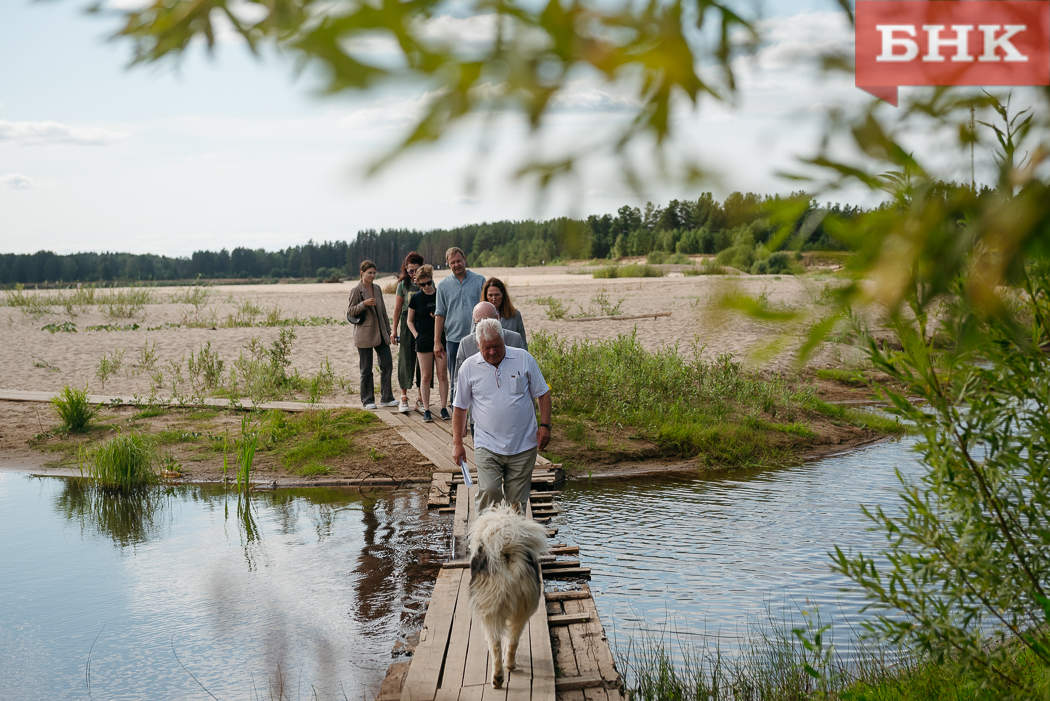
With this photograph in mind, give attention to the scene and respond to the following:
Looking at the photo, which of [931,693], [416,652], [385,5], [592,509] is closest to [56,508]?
[592,509]

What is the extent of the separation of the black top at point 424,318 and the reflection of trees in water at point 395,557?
2035 mm

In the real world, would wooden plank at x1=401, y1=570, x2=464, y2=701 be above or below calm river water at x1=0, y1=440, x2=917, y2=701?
above

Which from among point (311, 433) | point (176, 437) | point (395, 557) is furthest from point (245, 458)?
point (176, 437)

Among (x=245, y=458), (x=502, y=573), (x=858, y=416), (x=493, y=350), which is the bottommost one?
(x=858, y=416)

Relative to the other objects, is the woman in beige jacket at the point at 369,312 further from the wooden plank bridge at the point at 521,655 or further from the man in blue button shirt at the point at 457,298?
→ the wooden plank bridge at the point at 521,655

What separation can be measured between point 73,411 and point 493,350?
10781 millimetres

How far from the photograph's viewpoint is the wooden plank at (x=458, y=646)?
4770 mm

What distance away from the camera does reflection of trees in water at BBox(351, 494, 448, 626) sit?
710 cm

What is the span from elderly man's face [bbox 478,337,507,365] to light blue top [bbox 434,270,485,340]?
3644 millimetres

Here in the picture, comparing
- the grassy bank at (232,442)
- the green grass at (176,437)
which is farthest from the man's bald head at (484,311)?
the green grass at (176,437)

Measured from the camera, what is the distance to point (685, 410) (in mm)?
13742

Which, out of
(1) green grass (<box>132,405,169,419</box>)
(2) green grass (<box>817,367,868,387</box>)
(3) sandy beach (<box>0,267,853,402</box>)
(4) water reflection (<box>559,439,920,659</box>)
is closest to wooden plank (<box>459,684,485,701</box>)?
(4) water reflection (<box>559,439,920,659</box>)

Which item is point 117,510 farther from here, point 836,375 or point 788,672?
point 836,375

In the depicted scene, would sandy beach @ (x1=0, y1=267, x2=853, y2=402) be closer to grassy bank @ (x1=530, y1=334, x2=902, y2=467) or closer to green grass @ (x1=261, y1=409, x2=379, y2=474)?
grassy bank @ (x1=530, y1=334, x2=902, y2=467)
